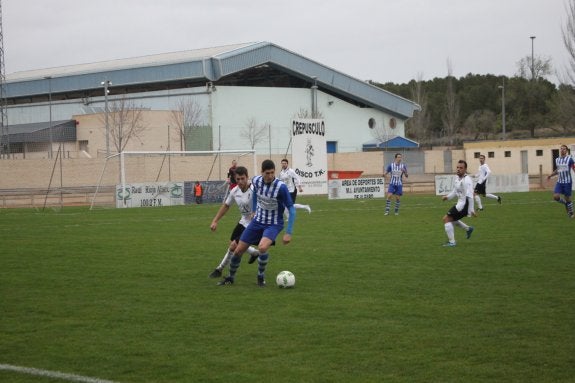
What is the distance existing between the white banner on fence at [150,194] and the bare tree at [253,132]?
22760 mm

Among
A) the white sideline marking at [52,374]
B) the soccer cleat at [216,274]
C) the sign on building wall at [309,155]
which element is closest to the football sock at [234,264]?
the soccer cleat at [216,274]

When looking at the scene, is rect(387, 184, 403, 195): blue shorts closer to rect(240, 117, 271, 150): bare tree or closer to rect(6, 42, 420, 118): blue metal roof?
rect(6, 42, 420, 118): blue metal roof

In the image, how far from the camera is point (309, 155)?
35000mm

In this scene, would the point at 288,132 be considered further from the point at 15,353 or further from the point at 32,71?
the point at 15,353

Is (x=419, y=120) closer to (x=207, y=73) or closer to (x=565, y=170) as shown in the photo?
(x=207, y=73)

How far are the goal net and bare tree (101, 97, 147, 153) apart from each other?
6132 mm

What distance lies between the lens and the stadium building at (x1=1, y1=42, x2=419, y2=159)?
58688 mm

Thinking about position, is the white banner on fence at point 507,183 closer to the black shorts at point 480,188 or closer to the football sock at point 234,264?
the black shorts at point 480,188

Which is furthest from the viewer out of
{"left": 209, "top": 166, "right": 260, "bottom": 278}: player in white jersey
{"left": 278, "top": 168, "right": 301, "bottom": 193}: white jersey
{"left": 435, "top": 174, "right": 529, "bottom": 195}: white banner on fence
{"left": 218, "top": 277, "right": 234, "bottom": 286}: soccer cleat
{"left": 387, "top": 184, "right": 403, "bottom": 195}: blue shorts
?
{"left": 435, "top": 174, "right": 529, "bottom": 195}: white banner on fence

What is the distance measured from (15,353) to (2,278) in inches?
207

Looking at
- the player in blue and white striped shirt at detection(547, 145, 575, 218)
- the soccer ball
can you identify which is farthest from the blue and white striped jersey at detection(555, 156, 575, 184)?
the soccer ball

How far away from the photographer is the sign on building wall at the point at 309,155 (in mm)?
34656

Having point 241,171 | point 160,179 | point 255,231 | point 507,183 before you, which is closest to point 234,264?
point 255,231

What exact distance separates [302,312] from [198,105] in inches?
2076
